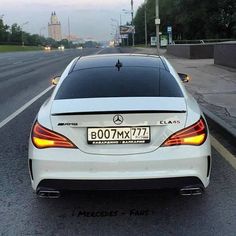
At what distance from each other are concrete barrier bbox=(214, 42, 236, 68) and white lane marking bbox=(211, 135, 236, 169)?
1381 cm

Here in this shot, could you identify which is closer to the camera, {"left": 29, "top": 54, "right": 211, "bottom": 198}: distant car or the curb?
A: {"left": 29, "top": 54, "right": 211, "bottom": 198}: distant car

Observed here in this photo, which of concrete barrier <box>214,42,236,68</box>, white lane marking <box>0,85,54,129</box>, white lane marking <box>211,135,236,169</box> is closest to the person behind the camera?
white lane marking <box>211,135,236,169</box>

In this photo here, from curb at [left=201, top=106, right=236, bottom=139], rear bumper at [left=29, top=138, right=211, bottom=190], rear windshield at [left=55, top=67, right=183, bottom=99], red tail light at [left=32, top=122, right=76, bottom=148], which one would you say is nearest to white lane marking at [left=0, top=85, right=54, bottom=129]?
curb at [left=201, top=106, right=236, bottom=139]

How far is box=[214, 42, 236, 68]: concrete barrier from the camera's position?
21.4m

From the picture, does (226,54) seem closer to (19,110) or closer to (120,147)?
(19,110)

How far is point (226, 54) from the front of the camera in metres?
22.8

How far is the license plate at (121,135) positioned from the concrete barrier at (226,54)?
17189mm

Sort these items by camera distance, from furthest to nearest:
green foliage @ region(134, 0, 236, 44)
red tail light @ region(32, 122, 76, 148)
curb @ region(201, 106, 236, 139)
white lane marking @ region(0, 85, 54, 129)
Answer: green foliage @ region(134, 0, 236, 44) < white lane marking @ region(0, 85, 54, 129) < curb @ region(201, 106, 236, 139) < red tail light @ region(32, 122, 76, 148)

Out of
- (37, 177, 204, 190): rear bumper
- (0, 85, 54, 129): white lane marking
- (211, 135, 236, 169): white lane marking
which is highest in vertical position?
(37, 177, 204, 190): rear bumper

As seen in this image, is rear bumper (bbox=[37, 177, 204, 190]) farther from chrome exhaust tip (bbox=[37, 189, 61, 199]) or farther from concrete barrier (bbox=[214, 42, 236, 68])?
concrete barrier (bbox=[214, 42, 236, 68])

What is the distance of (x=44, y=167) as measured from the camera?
4551mm

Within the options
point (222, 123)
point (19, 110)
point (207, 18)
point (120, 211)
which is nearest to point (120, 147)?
point (120, 211)

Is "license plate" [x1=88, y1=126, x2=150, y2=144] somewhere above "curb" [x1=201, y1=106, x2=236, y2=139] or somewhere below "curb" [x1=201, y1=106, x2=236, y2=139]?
above

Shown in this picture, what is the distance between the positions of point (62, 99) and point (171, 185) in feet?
4.73
